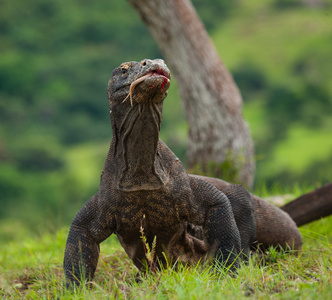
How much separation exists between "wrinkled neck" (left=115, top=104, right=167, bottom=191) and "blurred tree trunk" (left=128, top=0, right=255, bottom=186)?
14.6ft

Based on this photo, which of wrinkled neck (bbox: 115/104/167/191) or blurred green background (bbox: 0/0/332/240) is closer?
wrinkled neck (bbox: 115/104/167/191)

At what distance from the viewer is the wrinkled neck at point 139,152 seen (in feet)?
12.2

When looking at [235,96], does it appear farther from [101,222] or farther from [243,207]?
[101,222]

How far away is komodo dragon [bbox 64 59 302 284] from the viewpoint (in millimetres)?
3682

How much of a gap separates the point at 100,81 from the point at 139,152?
186 feet

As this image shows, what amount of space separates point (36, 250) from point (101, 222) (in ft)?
9.43

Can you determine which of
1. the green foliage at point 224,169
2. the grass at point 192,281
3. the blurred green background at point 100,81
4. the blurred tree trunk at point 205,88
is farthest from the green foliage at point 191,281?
the blurred green background at point 100,81

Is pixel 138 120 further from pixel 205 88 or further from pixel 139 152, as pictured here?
pixel 205 88

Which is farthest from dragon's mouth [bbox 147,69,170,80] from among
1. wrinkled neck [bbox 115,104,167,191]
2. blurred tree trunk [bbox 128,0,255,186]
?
blurred tree trunk [bbox 128,0,255,186]

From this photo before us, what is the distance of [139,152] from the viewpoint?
3.82 m

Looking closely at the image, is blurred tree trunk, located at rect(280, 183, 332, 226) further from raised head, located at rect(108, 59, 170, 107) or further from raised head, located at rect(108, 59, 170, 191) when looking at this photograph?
raised head, located at rect(108, 59, 170, 107)

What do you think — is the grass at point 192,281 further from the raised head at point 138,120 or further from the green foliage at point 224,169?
the green foliage at point 224,169

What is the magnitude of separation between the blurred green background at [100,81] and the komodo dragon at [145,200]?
35.1 m

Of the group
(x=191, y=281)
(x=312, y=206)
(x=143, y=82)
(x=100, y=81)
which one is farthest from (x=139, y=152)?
(x=100, y=81)
